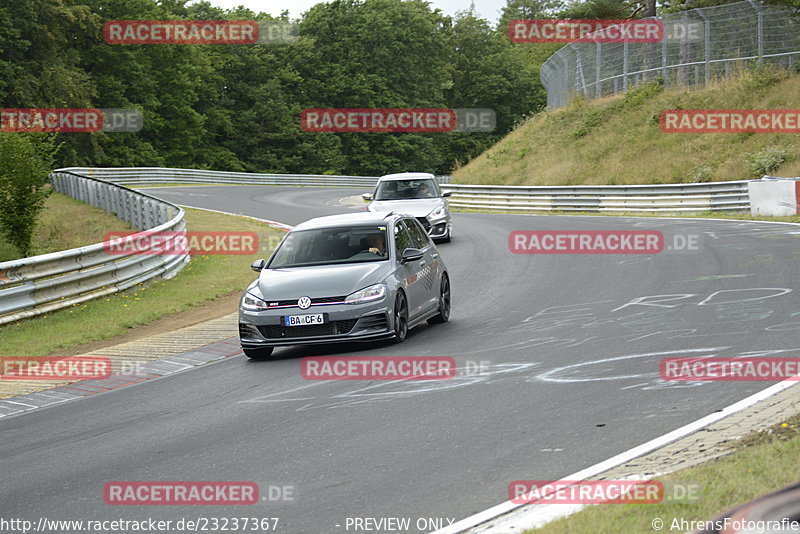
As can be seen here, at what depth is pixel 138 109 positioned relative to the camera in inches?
2933

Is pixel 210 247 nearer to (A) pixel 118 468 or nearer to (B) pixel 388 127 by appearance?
(A) pixel 118 468

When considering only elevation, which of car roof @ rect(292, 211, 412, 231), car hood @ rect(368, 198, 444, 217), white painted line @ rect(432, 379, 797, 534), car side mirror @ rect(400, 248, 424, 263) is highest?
car roof @ rect(292, 211, 412, 231)

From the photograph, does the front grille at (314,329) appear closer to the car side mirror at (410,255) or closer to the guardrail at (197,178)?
the car side mirror at (410,255)

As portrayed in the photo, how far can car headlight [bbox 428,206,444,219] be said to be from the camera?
76.6ft

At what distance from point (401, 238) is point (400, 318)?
1.51 meters

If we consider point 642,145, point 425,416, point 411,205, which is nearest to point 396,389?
point 425,416

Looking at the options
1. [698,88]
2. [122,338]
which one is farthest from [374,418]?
[698,88]

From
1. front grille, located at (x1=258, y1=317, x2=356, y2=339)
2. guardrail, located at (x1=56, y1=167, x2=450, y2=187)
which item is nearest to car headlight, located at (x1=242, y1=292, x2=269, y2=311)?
front grille, located at (x1=258, y1=317, x2=356, y2=339)

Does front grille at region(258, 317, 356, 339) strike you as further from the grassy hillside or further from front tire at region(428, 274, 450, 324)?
the grassy hillside

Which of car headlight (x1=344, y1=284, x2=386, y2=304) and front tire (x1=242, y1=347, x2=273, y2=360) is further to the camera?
front tire (x1=242, y1=347, x2=273, y2=360)

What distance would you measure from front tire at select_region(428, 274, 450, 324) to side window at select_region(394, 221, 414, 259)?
2.51 feet

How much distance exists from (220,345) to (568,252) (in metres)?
9.77

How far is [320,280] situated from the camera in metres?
11.2

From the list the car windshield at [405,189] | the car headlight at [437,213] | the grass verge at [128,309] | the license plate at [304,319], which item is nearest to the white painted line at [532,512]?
the license plate at [304,319]
